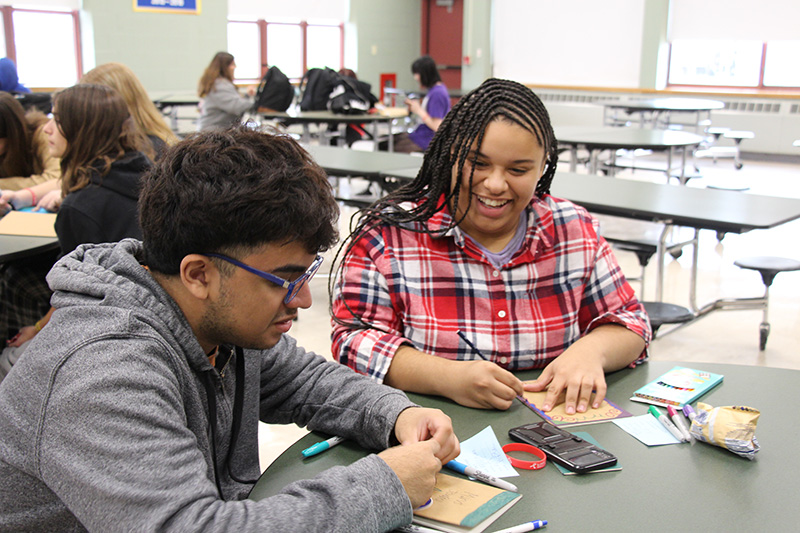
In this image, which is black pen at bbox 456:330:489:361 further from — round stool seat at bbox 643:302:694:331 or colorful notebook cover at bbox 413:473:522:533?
round stool seat at bbox 643:302:694:331

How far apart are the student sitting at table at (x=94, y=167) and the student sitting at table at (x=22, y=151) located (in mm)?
970

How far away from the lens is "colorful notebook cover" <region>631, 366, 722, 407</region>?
138cm

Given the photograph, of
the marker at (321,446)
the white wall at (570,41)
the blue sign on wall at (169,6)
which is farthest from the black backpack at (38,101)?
the white wall at (570,41)

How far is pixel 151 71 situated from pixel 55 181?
7935 mm

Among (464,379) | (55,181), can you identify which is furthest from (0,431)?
(55,181)

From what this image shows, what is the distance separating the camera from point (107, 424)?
0.82m

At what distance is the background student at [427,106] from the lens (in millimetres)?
6547

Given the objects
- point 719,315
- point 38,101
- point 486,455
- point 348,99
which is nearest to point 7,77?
point 38,101

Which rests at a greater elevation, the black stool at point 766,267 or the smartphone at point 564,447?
the smartphone at point 564,447

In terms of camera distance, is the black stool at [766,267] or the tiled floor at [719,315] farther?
the tiled floor at [719,315]

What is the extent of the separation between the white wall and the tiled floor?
16.7 ft

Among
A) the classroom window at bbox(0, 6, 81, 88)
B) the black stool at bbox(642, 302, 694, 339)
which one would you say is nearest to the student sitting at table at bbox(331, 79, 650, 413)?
the black stool at bbox(642, 302, 694, 339)

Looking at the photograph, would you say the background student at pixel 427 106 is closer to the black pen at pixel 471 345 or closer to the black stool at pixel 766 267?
the black stool at pixel 766 267

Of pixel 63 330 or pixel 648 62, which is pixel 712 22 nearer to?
pixel 648 62
